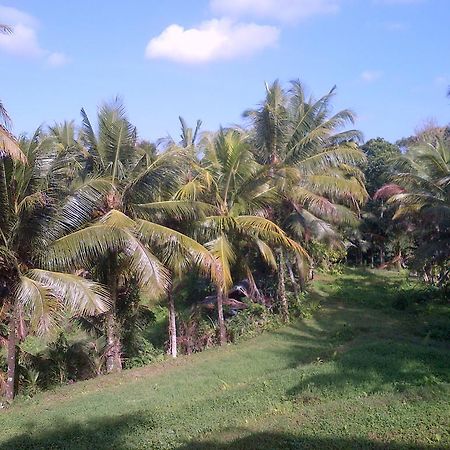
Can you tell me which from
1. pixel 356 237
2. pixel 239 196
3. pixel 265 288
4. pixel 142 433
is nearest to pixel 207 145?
pixel 239 196

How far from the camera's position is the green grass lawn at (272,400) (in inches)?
272

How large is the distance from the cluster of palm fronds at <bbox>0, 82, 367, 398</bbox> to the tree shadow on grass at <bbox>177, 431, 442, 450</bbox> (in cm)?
423

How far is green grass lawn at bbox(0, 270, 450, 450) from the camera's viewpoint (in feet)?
22.7

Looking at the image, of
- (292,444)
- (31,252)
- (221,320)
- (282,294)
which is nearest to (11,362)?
(31,252)

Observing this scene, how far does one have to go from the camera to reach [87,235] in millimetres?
11094

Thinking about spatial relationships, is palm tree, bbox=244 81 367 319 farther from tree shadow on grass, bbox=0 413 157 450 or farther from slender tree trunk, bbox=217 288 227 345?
tree shadow on grass, bbox=0 413 157 450

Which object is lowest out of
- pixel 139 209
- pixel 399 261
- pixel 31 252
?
pixel 399 261

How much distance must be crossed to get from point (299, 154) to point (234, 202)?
259cm

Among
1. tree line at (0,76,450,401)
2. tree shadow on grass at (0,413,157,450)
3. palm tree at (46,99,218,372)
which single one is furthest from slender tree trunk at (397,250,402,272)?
tree shadow on grass at (0,413,157,450)

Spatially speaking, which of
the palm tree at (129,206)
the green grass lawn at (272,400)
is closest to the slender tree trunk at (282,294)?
the green grass lawn at (272,400)

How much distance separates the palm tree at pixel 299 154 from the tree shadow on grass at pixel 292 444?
364 inches

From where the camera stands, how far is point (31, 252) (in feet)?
36.7

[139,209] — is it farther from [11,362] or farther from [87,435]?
[87,435]

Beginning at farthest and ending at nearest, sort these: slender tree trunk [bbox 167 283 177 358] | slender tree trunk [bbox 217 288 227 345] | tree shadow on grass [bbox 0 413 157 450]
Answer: slender tree trunk [bbox 217 288 227 345]
slender tree trunk [bbox 167 283 177 358]
tree shadow on grass [bbox 0 413 157 450]
